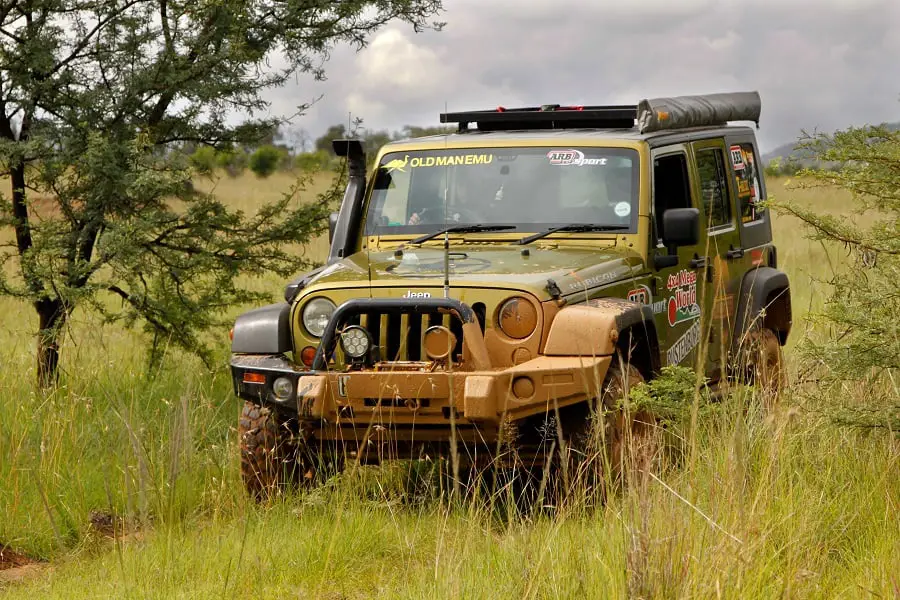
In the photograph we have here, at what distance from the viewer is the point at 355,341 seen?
19.1ft

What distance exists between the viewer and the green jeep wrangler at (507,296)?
5.73m

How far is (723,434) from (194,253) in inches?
189

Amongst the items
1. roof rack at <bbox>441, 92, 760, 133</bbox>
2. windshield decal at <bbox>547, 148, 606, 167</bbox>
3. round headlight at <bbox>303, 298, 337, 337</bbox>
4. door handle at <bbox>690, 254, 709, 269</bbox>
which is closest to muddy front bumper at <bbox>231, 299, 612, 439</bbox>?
round headlight at <bbox>303, 298, 337, 337</bbox>

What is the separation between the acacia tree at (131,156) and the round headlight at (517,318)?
3.01 meters

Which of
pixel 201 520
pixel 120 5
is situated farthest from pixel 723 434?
pixel 120 5

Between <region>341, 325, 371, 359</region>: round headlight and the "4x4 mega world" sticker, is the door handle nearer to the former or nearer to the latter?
the "4x4 mega world" sticker

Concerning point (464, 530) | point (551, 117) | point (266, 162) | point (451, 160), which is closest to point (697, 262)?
point (551, 117)

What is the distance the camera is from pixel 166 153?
8906 millimetres

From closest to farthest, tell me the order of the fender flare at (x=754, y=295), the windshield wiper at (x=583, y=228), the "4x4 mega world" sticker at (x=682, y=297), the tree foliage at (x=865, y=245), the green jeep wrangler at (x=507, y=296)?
1. the tree foliage at (x=865, y=245)
2. the green jeep wrangler at (x=507, y=296)
3. the windshield wiper at (x=583, y=228)
4. the "4x4 mega world" sticker at (x=682, y=297)
5. the fender flare at (x=754, y=295)

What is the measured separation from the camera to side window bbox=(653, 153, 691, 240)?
7.40 meters

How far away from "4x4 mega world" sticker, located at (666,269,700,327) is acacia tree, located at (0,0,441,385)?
3.08 m

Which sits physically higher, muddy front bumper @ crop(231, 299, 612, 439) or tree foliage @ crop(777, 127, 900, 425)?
tree foliage @ crop(777, 127, 900, 425)

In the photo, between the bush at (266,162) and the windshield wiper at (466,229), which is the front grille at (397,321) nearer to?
the windshield wiper at (466,229)

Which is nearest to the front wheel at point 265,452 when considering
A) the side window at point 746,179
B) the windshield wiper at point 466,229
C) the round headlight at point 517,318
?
the round headlight at point 517,318
